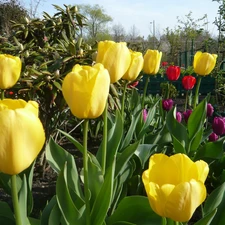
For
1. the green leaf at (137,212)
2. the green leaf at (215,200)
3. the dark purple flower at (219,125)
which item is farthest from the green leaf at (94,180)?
the dark purple flower at (219,125)

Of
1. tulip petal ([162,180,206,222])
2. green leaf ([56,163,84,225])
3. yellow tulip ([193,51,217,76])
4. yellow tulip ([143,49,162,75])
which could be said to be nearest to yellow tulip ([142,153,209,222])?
tulip petal ([162,180,206,222])

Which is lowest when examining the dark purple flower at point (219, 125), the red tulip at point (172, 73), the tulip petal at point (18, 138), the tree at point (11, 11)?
the dark purple flower at point (219, 125)

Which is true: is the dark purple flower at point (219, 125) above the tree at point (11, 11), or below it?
below

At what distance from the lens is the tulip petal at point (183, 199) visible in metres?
0.69

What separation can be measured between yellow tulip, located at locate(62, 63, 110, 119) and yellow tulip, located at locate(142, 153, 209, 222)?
0.21 m

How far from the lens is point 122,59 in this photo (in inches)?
47.7

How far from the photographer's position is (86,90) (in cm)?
91

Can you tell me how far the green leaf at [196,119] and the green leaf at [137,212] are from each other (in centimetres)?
87

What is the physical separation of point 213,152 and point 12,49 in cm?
140

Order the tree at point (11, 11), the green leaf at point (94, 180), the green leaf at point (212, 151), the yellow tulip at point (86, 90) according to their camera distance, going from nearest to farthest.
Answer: the yellow tulip at point (86, 90)
the green leaf at point (94, 180)
the green leaf at point (212, 151)
the tree at point (11, 11)

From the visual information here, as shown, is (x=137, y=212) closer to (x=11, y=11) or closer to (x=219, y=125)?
(x=219, y=125)

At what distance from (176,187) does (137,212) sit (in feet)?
1.76

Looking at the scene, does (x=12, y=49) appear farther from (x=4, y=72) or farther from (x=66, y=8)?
(x=4, y=72)

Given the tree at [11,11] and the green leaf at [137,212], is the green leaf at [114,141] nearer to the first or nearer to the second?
the green leaf at [137,212]
